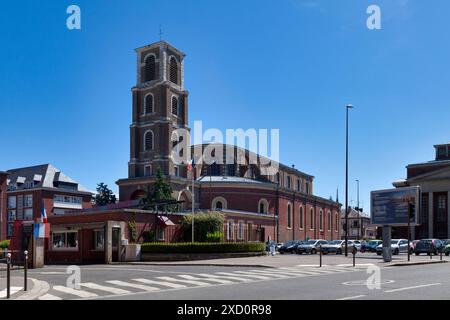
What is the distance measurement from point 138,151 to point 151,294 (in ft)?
204

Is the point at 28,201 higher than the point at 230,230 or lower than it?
higher

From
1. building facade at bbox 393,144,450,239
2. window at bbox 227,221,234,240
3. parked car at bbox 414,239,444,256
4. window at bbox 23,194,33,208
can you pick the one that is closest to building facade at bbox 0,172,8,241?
window at bbox 23,194,33,208

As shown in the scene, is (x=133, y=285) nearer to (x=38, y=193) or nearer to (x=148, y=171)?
(x=148, y=171)

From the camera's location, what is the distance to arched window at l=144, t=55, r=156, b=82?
76750mm

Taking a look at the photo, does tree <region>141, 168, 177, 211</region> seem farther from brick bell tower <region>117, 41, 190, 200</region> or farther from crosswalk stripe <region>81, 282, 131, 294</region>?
crosswalk stripe <region>81, 282, 131, 294</region>

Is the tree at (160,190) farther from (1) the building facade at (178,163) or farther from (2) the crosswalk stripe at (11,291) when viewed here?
(2) the crosswalk stripe at (11,291)

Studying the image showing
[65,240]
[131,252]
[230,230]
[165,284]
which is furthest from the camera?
[230,230]

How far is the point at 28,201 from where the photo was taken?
85.2 meters

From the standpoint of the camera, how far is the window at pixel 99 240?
4069 cm

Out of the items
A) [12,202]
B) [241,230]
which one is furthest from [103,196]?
[241,230]

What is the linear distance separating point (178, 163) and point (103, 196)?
1355 inches
